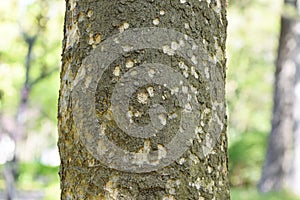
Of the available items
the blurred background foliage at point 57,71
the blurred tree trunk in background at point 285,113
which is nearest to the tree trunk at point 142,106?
the blurred background foliage at point 57,71

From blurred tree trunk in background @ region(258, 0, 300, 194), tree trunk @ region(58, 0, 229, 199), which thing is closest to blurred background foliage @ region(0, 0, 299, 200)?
blurred tree trunk in background @ region(258, 0, 300, 194)

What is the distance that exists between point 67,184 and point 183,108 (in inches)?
14.1

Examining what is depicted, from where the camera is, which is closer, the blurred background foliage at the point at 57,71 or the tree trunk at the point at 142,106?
the tree trunk at the point at 142,106

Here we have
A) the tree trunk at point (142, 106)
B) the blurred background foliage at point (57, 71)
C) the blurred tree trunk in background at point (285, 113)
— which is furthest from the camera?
the blurred background foliage at point (57, 71)

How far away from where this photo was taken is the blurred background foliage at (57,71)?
34.5ft

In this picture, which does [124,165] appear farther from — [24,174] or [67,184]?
[24,174]

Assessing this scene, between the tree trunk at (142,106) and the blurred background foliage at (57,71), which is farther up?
the blurred background foliage at (57,71)

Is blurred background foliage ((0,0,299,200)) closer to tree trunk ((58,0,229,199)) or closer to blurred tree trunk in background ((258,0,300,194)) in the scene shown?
blurred tree trunk in background ((258,0,300,194))

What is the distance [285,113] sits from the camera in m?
8.63

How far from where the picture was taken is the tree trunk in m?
1.19

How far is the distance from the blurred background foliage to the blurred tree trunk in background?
55cm

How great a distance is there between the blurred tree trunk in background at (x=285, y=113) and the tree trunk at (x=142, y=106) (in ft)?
24.3

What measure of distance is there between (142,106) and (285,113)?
7809 mm

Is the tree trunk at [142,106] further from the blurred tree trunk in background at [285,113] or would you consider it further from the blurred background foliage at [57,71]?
the blurred tree trunk in background at [285,113]
